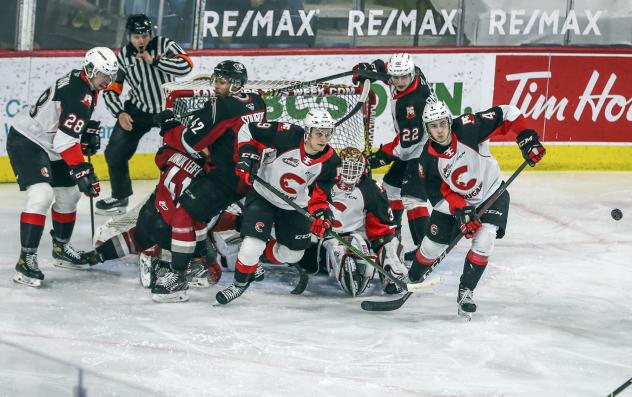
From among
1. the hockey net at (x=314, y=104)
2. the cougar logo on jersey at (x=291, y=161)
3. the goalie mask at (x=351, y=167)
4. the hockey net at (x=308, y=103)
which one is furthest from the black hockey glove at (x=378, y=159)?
the cougar logo on jersey at (x=291, y=161)

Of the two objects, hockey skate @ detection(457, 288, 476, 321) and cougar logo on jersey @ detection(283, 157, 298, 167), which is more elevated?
cougar logo on jersey @ detection(283, 157, 298, 167)

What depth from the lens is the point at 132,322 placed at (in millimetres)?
5430

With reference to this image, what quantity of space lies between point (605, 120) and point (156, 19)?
3161 millimetres

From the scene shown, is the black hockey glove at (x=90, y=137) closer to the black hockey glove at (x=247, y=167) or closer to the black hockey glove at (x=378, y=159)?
the black hockey glove at (x=247, y=167)

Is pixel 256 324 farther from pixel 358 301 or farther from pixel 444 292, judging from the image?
pixel 444 292

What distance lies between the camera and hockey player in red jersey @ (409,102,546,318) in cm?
550

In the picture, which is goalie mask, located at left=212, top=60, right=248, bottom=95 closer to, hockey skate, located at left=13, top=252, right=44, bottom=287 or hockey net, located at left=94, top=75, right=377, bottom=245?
hockey net, located at left=94, top=75, right=377, bottom=245

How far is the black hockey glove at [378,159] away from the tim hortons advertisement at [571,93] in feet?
7.98

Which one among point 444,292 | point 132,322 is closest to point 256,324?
point 132,322

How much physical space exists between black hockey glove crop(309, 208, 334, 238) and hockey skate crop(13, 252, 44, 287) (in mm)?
1323

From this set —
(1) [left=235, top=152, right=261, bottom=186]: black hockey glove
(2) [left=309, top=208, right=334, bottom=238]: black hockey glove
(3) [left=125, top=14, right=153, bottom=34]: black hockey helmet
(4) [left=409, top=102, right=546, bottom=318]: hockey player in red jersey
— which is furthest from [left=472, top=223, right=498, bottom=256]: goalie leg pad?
(3) [left=125, top=14, right=153, bottom=34]: black hockey helmet

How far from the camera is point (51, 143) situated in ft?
19.2

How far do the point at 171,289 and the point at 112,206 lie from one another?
5.82ft

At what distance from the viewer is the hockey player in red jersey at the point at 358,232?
19.3ft
